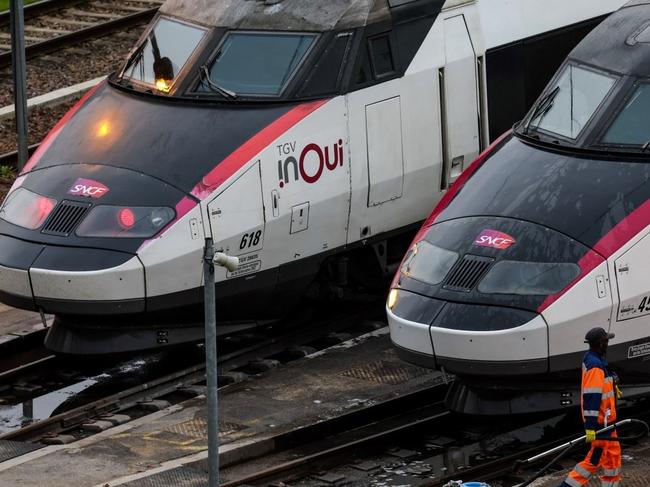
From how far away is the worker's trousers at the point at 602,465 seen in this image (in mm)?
12758

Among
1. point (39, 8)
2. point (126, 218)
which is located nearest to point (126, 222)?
point (126, 218)

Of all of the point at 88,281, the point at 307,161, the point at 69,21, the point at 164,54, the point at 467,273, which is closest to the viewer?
the point at 467,273

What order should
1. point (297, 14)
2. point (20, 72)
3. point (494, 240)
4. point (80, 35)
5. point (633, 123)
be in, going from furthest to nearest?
point (80, 35) → point (20, 72) → point (297, 14) → point (633, 123) → point (494, 240)

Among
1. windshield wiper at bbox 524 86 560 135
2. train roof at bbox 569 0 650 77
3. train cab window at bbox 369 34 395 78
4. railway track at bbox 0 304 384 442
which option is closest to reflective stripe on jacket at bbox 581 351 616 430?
train roof at bbox 569 0 650 77

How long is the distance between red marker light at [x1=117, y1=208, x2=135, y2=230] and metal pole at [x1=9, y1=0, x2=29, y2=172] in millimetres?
4608

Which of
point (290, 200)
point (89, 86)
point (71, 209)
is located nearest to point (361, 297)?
point (290, 200)

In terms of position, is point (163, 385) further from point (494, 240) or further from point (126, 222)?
point (494, 240)

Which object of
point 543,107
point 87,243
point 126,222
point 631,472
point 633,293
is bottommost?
point 631,472

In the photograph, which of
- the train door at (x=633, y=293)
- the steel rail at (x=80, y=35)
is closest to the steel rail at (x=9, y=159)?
the steel rail at (x=80, y=35)

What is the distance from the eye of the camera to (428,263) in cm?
1451

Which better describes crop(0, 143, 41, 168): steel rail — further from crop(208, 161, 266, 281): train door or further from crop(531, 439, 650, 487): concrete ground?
crop(531, 439, 650, 487): concrete ground

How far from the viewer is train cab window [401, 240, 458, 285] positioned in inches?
563

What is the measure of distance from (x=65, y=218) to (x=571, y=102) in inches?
180

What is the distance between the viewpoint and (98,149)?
1658cm
